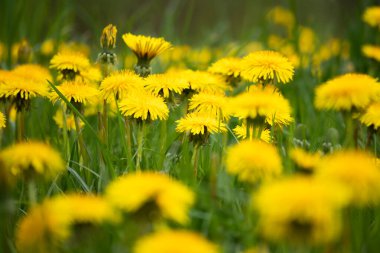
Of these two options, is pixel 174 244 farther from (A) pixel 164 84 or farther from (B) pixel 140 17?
(B) pixel 140 17

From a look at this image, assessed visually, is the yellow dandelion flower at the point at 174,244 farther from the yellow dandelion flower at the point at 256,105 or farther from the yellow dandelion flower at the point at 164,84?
the yellow dandelion flower at the point at 164,84

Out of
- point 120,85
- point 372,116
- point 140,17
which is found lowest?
point 372,116

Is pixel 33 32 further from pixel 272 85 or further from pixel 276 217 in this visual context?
pixel 276 217

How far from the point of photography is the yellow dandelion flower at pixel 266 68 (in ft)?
5.30

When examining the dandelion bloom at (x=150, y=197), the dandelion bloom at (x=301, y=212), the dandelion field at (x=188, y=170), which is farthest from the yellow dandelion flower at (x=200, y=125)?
the dandelion bloom at (x=301, y=212)

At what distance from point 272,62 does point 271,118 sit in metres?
0.20

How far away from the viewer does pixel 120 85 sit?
163 cm

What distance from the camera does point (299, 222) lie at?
31.4 inches

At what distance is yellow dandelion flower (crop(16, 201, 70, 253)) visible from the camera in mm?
909

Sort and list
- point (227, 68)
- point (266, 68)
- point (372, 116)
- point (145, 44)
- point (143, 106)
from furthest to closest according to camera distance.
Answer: point (227, 68) < point (145, 44) < point (266, 68) < point (143, 106) < point (372, 116)

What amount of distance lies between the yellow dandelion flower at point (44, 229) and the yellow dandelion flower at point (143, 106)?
1.89 ft

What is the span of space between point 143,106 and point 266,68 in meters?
0.39

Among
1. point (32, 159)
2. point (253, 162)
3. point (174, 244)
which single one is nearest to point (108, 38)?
point (32, 159)

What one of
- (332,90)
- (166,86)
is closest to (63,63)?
(166,86)
